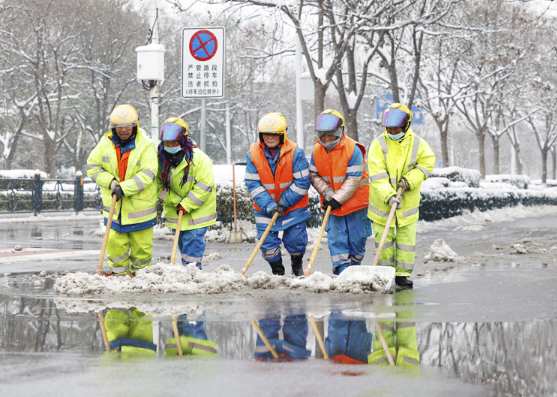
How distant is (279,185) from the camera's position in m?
7.20

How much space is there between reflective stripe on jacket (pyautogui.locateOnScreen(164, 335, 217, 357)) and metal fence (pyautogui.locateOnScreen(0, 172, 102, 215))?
18.0 m

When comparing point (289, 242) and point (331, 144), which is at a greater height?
point (331, 144)

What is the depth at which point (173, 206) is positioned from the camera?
293 inches

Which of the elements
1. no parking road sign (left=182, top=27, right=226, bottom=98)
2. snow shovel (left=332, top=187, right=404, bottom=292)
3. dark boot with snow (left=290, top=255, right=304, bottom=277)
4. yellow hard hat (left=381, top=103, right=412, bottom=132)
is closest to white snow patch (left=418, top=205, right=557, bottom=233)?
no parking road sign (left=182, top=27, right=226, bottom=98)

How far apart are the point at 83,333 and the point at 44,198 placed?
66.4 ft

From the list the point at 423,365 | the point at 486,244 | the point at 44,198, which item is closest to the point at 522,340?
the point at 423,365

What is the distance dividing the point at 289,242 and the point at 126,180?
1.74 m

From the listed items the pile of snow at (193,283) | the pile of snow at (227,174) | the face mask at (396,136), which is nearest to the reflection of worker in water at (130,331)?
the pile of snow at (193,283)

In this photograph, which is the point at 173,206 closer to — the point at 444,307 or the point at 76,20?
the point at 444,307

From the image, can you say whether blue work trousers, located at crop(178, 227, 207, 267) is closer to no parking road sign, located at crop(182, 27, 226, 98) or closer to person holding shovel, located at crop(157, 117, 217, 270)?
person holding shovel, located at crop(157, 117, 217, 270)

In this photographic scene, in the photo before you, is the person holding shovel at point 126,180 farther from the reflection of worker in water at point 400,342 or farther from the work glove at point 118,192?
the reflection of worker in water at point 400,342

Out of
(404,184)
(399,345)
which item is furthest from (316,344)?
(404,184)

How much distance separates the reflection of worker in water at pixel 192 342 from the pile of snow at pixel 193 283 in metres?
1.40

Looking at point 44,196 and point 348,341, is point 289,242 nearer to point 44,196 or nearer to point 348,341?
point 348,341
